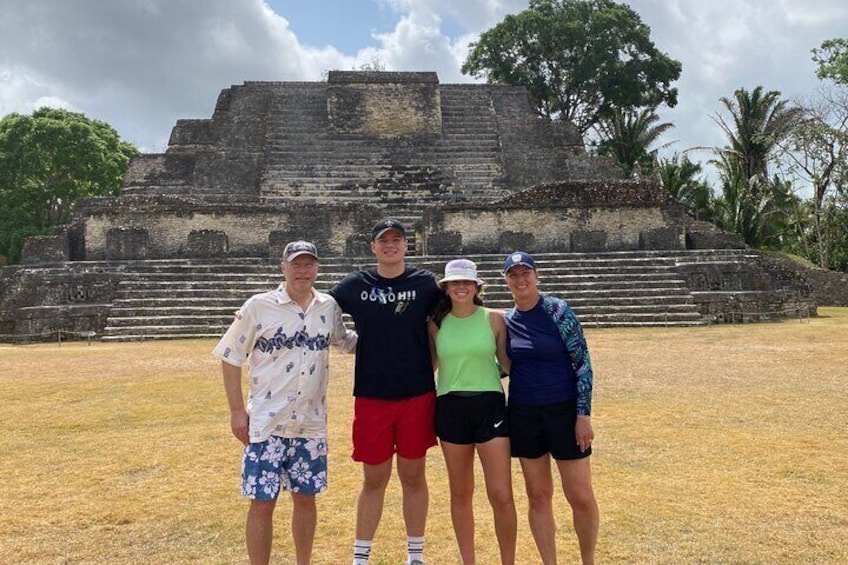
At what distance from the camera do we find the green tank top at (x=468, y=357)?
2.88 m

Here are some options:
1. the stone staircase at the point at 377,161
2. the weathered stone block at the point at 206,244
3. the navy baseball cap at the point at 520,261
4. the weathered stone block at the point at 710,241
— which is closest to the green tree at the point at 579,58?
the stone staircase at the point at 377,161

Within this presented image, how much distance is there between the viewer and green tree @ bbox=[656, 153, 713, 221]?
87.9 ft

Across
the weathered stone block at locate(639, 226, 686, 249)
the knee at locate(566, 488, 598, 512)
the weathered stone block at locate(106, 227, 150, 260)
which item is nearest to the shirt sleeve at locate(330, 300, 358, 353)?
the knee at locate(566, 488, 598, 512)

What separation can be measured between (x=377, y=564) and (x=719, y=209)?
83.4 feet

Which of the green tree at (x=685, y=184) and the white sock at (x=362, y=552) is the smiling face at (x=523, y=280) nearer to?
the white sock at (x=362, y=552)

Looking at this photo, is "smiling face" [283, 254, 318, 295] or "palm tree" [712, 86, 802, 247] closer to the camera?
"smiling face" [283, 254, 318, 295]

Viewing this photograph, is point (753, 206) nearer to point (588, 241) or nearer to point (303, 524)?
point (588, 241)

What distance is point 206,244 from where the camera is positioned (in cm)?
1440

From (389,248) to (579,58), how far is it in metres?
29.5

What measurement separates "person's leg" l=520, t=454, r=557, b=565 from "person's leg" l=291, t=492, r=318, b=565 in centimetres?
88

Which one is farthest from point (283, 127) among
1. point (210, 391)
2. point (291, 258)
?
point (291, 258)

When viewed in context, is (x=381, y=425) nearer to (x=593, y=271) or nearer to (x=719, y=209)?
(x=593, y=271)

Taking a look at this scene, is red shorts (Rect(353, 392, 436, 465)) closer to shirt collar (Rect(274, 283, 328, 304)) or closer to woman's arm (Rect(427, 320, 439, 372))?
woman's arm (Rect(427, 320, 439, 372))

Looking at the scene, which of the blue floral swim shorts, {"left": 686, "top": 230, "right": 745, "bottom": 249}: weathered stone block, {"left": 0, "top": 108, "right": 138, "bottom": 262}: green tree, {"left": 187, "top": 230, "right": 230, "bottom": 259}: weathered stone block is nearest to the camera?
the blue floral swim shorts
